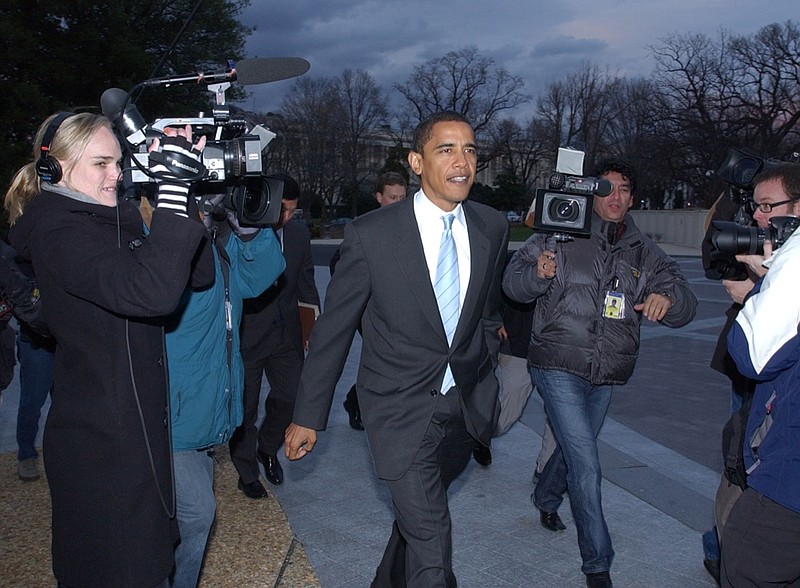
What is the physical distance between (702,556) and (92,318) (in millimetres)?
3398

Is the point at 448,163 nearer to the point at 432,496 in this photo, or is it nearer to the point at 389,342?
the point at 389,342

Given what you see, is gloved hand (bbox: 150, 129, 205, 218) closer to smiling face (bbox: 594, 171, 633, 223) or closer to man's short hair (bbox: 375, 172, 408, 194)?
smiling face (bbox: 594, 171, 633, 223)

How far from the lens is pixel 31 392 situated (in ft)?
18.5

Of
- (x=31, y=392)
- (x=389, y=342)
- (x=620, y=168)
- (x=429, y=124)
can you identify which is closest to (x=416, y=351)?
(x=389, y=342)

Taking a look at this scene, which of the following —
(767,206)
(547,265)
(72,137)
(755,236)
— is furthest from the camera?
(547,265)

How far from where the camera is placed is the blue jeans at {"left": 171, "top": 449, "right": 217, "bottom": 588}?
3146 mm

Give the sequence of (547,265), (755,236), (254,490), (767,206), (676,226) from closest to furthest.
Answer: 1. (755,236)
2. (767,206)
3. (547,265)
4. (254,490)
5. (676,226)

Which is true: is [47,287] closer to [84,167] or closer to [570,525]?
[84,167]

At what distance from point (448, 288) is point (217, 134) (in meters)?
1.15

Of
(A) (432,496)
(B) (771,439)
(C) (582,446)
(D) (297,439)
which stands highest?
(B) (771,439)

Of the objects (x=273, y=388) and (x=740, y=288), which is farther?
(x=273, y=388)

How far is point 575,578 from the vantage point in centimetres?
414

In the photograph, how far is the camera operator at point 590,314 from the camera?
412 centimetres

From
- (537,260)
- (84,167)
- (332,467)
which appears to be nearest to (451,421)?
(537,260)
